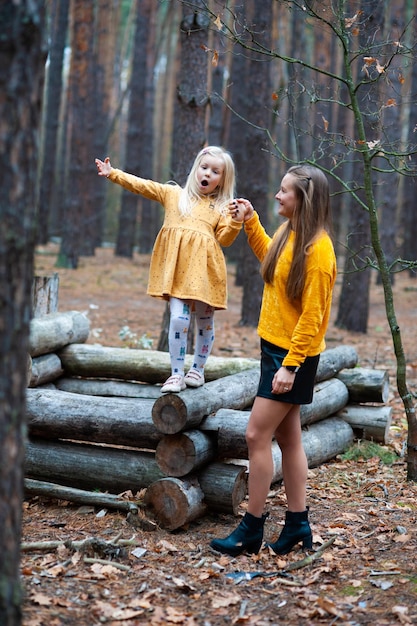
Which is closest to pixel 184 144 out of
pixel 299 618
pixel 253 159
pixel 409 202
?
pixel 253 159

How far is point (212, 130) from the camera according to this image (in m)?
17.1

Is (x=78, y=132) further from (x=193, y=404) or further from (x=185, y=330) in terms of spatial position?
(x=193, y=404)

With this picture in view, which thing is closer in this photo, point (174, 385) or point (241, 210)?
point (241, 210)

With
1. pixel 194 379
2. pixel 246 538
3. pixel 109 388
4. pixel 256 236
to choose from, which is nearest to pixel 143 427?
pixel 194 379

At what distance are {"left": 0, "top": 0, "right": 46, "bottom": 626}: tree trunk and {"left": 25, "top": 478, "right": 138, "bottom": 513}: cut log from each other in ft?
7.45

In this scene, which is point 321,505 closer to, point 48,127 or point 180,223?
point 180,223

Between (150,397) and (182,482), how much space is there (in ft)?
4.27

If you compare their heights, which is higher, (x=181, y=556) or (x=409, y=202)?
(x=409, y=202)

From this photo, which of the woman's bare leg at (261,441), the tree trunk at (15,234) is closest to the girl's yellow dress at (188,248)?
the woman's bare leg at (261,441)

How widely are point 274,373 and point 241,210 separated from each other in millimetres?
1066

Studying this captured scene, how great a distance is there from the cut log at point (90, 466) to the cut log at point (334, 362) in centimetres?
216

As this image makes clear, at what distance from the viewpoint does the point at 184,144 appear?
7.92 m

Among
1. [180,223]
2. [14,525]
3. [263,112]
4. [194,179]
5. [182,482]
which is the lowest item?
[182,482]

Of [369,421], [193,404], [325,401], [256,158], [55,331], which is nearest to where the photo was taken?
[193,404]
